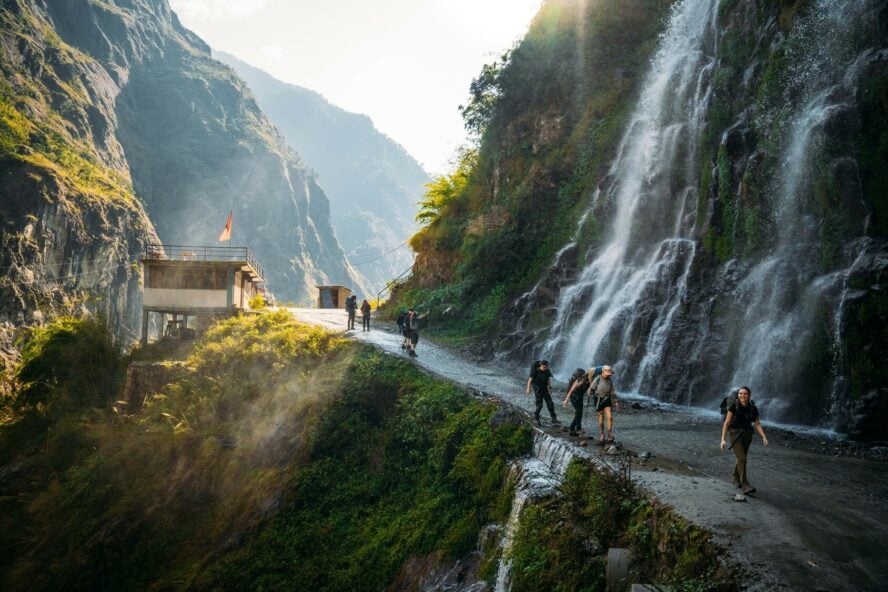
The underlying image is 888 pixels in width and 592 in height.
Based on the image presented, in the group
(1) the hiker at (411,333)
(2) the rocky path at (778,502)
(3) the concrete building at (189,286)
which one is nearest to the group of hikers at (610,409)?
(2) the rocky path at (778,502)

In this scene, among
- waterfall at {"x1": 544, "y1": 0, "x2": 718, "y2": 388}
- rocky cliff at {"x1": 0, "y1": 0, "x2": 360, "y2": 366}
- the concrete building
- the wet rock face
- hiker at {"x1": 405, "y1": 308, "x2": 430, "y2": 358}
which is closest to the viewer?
the wet rock face

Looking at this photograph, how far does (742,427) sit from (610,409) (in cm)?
275

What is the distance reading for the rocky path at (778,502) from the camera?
6.37 metres

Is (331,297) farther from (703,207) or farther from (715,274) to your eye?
(715,274)

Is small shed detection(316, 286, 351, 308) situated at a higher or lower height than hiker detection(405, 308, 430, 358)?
higher

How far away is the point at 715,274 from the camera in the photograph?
733 inches

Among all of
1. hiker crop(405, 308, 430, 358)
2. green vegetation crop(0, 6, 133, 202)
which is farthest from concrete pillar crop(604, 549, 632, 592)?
green vegetation crop(0, 6, 133, 202)

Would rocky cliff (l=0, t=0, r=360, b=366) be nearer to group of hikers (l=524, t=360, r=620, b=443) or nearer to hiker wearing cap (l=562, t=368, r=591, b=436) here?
group of hikers (l=524, t=360, r=620, b=443)

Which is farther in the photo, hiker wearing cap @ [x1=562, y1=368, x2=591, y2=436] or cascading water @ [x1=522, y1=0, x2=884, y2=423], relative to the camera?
cascading water @ [x1=522, y1=0, x2=884, y2=423]

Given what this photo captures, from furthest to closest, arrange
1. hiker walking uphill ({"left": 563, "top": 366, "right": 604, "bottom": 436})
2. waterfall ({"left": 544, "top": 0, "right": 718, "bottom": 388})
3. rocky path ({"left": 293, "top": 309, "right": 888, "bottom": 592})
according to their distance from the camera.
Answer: waterfall ({"left": 544, "top": 0, "right": 718, "bottom": 388}) → hiker walking uphill ({"left": 563, "top": 366, "right": 604, "bottom": 436}) → rocky path ({"left": 293, "top": 309, "right": 888, "bottom": 592})

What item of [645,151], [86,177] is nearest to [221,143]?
[86,177]

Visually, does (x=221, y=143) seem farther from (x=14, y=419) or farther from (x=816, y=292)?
(x=816, y=292)

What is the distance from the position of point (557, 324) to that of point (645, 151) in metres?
9.24

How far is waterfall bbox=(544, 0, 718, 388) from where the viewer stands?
19.6 meters
